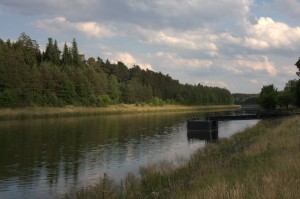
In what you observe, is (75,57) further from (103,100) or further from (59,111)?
(59,111)

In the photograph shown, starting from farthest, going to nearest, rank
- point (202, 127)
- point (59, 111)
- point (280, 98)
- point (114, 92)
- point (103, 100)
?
point (114, 92) → point (103, 100) → point (280, 98) → point (59, 111) → point (202, 127)

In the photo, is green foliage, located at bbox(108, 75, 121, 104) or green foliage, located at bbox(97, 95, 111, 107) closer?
green foliage, located at bbox(97, 95, 111, 107)

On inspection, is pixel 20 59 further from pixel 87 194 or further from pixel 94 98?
pixel 87 194

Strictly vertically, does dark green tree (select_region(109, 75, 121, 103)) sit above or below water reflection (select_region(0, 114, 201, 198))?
above

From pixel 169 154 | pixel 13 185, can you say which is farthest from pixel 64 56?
pixel 13 185

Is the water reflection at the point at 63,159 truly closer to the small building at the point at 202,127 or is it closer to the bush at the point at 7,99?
the small building at the point at 202,127

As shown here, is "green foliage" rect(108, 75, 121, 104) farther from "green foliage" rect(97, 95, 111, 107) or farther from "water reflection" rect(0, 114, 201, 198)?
"water reflection" rect(0, 114, 201, 198)

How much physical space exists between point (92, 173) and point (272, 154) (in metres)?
16.5

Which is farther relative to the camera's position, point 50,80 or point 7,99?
point 50,80

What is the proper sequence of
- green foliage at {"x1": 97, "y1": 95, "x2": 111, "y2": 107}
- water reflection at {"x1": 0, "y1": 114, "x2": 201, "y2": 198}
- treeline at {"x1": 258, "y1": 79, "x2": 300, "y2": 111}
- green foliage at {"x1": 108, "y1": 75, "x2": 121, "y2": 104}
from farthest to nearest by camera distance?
green foliage at {"x1": 108, "y1": 75, "x2": 121, "y2": 104} → green foliage at {"x1": 97, "y1": 95, "x2": 111, "y2": 107} → treeline at {"x1": 258, "y1": 79, "x2": 300, "y2": 111} → water reflection at {"x1": 0, "y1": 114, "x2": 201, "y2": 198}

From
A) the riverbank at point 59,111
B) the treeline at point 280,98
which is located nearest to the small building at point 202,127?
the treeline at point 280,98

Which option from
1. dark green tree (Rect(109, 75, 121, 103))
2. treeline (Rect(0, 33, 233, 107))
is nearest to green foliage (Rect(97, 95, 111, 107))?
treeline (Rect(0, 33, 233, 107))

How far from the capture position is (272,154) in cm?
1931

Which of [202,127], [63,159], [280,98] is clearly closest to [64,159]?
[63,159]
